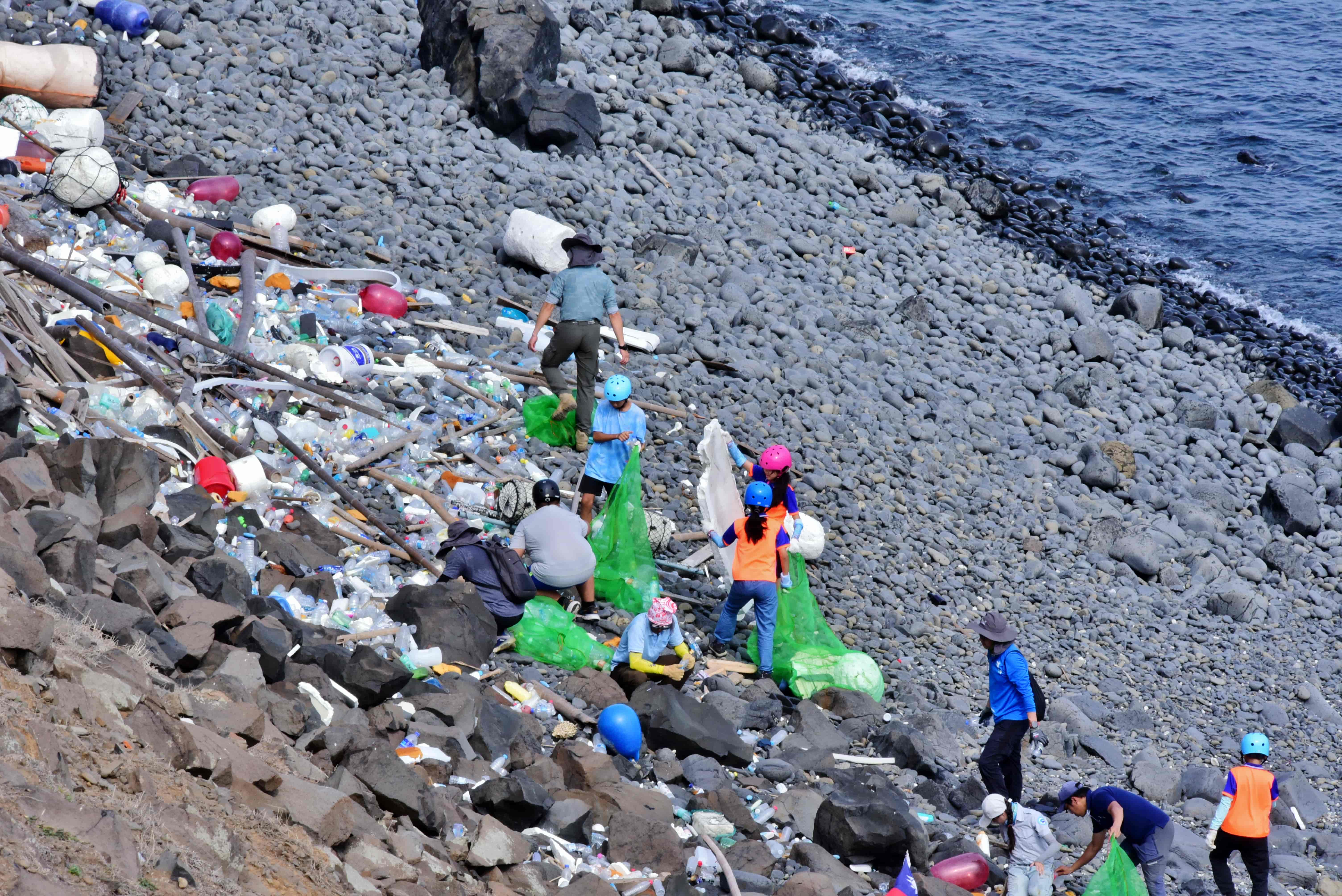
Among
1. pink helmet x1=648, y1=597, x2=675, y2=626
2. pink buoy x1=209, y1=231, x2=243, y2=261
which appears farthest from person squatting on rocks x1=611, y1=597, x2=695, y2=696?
pink buoy x1=209, y1=231, x2=243, y2=261

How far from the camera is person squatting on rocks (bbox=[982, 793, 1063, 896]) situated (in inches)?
272

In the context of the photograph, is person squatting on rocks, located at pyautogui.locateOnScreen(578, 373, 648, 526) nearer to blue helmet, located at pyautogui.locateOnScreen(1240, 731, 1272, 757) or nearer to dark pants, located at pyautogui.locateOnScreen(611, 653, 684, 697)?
dark pants, located at pyautogui.locateOnScreen(611, 653, 684, 697)

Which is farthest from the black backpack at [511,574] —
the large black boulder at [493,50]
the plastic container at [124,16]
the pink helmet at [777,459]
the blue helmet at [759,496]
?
the plastic container at [124,16]

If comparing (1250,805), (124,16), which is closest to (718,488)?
(1250,805)

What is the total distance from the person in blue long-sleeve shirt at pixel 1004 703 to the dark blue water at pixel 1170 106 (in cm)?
1430

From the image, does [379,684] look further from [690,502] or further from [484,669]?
[690,502]

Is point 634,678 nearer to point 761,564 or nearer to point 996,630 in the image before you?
point 761,564

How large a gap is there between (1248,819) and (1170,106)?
71.7 ft

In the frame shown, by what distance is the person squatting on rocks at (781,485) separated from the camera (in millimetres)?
8555

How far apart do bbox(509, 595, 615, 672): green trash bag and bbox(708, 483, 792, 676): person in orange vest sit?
996 mm

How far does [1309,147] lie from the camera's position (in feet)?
81.4

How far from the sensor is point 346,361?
9.97 m

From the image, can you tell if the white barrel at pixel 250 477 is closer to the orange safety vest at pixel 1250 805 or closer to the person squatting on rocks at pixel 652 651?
the person squatting on rocks at pixel 652 651

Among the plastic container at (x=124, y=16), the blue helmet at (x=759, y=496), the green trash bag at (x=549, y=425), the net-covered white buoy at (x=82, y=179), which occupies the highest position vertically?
the plastic container at (x=124, y=16)
